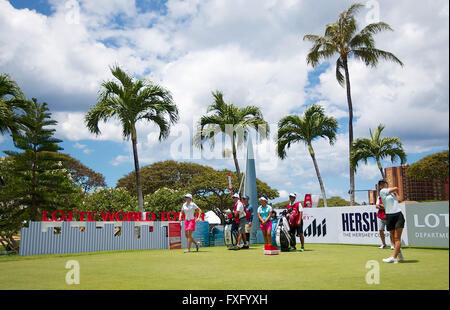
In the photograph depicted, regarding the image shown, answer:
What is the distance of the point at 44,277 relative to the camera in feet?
21.5

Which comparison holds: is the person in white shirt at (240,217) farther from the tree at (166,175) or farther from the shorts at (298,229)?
the tree at (166,175)

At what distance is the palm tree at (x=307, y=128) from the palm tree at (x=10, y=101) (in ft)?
52.2

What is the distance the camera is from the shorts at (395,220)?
7598 millimetres

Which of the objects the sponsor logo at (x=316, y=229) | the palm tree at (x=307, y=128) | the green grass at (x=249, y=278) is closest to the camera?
the green grass at (x=249, y=278)

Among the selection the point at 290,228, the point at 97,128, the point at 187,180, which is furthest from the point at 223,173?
the point at 290,228

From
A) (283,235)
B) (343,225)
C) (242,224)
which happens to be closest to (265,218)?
(283,235)

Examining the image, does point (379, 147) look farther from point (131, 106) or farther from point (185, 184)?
point (185, 184)

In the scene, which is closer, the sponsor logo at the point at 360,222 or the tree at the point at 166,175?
the sponsor logo at the point at 360,222

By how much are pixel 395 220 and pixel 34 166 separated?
17609 millimetres

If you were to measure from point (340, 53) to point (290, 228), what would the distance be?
1568 cm

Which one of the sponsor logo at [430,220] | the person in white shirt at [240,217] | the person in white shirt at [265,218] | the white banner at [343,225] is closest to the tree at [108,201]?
the white banner at [343,225]
